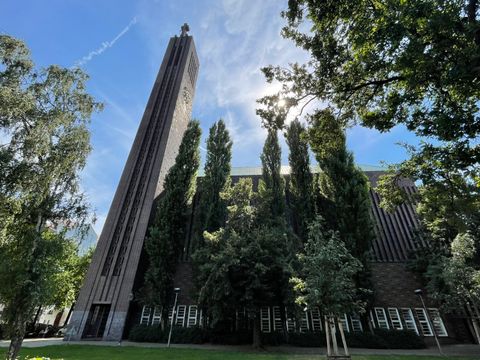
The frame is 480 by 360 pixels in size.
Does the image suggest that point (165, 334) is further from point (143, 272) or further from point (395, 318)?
point (395, 318)

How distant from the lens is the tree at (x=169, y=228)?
2050 cm

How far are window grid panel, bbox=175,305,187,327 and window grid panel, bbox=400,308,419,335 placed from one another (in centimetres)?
1698

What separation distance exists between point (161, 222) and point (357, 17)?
19.7 meters

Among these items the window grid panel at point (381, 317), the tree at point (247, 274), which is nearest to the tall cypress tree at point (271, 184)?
the tree at point (247, 274)

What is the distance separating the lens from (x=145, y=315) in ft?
70.8

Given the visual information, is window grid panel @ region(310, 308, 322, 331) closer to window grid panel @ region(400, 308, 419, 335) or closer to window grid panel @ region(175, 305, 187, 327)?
window grid panel @ region(400, 308, 419, 335)

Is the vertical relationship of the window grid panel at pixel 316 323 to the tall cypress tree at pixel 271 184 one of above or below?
below

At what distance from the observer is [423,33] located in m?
6.57

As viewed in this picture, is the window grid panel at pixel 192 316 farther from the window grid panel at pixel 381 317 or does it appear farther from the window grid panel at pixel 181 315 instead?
the window grid panel at pixel 381 317

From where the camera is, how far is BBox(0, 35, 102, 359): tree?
948 cm

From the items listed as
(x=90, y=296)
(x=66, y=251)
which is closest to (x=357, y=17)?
(x=66, y=251)

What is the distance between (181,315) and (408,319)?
17601 millimetres

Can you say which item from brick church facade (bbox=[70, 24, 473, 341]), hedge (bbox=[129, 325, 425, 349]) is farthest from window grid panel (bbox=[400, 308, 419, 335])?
hedge (bbox=[129, 325, 425, 349])

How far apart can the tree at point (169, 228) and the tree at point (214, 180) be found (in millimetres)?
1475
